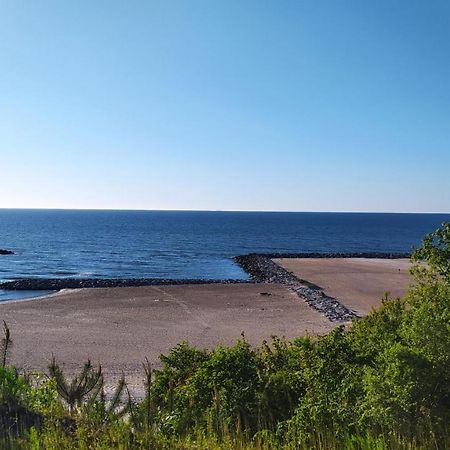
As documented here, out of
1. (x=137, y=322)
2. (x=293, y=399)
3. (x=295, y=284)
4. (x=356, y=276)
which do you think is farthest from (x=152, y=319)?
(x=356, y=276)

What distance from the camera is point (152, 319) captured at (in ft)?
102

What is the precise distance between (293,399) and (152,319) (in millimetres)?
24195

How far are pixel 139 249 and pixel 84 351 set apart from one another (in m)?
63.5

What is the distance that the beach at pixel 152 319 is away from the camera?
74.1 feet

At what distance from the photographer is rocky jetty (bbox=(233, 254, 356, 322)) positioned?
33.5 metres

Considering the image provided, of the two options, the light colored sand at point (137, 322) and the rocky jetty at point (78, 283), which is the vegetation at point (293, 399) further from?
the rocky jetty at point (78, 283)

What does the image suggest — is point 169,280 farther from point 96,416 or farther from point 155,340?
point 96,416

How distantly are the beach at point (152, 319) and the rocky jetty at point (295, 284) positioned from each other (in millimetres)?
810

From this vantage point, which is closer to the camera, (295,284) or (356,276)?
(295,284)

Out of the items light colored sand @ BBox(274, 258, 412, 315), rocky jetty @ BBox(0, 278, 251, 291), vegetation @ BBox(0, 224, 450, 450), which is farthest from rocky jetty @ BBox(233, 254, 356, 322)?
vegetation @ BBox(0, 224, 450, 450)

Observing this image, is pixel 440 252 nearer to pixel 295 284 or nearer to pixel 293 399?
pixel 293 399

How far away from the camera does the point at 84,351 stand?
23.0 meters

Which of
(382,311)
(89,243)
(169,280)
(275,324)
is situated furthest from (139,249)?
(382,311)

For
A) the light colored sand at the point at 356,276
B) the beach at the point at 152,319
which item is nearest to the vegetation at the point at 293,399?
the beach at the point at 152,319
